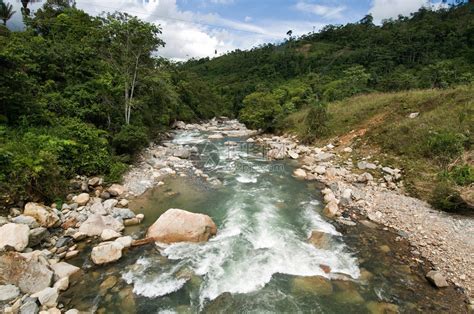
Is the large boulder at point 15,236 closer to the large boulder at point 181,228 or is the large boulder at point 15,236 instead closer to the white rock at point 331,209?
the large boulder at point 181,228

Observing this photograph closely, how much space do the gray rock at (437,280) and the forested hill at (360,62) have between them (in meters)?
23.3

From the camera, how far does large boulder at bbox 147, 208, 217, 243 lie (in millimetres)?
7098

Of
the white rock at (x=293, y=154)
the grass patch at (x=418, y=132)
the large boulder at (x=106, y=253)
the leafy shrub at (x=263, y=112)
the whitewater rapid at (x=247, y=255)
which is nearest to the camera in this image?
the whitewater rapid at (x=247, y=255)

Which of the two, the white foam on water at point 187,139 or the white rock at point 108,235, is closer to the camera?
the white rock at point 108,235

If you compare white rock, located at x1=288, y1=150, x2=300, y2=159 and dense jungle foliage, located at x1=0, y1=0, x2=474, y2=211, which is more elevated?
dense jungle foliage, located at x1=0, y1=0, x2=474, y2=211

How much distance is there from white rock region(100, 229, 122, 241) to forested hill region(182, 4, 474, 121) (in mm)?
23479

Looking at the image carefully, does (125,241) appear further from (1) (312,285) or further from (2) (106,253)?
(1) (312,285)

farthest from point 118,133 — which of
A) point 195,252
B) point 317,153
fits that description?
point 317,153

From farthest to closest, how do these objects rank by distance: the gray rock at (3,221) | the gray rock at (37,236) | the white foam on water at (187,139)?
the white foam on water at (187,139), the gray rock at (3,221), the gray rock at (37,236)

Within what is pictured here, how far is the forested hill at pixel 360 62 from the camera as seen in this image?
2953cm

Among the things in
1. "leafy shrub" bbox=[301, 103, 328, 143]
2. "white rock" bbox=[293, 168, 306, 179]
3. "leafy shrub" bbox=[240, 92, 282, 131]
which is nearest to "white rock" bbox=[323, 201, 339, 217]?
"white rock" bbox=[293, 168, 306, 179]

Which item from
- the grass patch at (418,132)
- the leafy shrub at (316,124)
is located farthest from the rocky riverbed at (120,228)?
the leafy shrub at (316,124)

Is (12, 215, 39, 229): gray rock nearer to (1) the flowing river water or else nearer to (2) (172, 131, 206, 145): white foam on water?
(1) the flowing river water

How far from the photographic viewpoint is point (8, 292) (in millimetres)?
4773
